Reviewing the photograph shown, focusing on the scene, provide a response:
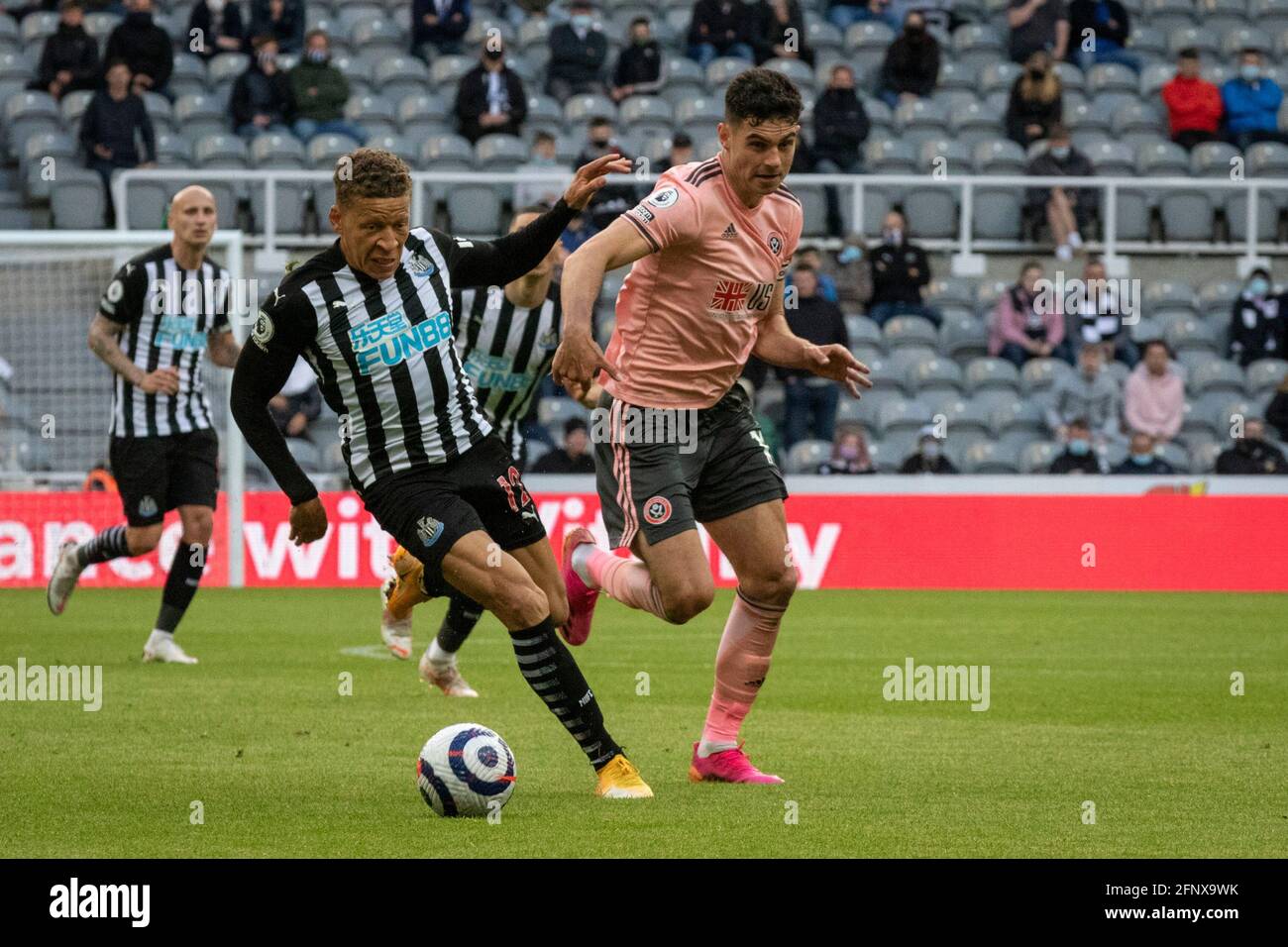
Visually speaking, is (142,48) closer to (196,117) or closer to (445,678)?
(196,117)

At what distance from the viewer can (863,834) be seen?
5914mm

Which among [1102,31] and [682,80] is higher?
[1102,31]

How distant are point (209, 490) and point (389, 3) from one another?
42.1 ft

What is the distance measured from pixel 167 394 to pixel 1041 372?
34.7 ft

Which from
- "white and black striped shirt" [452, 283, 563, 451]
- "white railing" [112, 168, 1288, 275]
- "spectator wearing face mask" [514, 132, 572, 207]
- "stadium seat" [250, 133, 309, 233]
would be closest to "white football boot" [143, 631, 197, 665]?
"white and black striped shirt" [452, 283, 563, 451]

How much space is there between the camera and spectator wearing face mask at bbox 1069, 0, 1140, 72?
22.9 metres

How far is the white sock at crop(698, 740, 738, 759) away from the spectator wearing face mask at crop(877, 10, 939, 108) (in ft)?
52.3

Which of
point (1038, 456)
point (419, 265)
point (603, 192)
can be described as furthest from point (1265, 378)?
point (419, 265)

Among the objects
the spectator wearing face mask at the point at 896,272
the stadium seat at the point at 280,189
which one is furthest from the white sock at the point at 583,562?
the stadium seat at the point at 280,189

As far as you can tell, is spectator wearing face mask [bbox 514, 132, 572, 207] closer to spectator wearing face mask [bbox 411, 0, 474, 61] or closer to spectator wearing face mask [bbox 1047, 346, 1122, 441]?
spectator wearing face mask [bbox 411, 0, 474, 61]

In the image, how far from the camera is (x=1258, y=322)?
19.8 m

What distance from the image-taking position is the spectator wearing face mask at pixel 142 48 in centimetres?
2061

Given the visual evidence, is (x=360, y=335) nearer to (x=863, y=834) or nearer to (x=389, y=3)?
(x=863, y=834)
